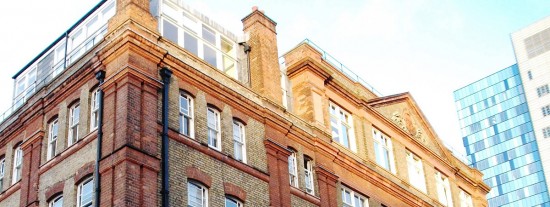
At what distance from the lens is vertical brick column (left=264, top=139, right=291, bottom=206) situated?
33.2 meters

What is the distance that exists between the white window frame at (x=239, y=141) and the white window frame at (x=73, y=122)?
6043 millimetres

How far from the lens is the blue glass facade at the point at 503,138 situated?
126m

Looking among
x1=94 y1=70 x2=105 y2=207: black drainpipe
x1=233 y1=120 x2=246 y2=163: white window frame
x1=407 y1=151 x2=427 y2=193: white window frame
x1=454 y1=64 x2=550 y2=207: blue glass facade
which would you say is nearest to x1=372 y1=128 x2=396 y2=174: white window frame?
x1=407 y1=151 x2=427 y2=193: white window frame

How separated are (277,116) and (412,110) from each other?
45.0 feet

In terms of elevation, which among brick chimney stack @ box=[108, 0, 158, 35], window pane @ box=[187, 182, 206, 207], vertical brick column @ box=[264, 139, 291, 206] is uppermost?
brick chimney stack @ box=[108, 0, 158, 35]

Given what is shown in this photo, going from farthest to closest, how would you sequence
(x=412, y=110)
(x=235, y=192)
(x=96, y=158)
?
(x=412, y=110) → (x=235, y=192) → (x=96, y=158)

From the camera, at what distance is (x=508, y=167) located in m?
130

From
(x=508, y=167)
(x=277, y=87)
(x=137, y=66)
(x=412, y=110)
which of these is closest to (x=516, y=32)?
(x=508, y=167)

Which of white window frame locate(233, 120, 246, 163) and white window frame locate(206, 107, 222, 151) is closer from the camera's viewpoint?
white window frame locate(206, 107, 222, 151)

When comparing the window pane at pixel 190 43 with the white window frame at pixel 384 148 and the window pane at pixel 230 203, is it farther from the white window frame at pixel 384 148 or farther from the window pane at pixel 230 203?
the white window frame at pixel 384 148

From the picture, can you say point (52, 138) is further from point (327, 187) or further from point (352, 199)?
point (352, 199)

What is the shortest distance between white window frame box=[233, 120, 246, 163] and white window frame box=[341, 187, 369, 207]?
666cm

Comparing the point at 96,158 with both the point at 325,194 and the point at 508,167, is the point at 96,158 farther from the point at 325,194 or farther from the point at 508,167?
the point at 508,167

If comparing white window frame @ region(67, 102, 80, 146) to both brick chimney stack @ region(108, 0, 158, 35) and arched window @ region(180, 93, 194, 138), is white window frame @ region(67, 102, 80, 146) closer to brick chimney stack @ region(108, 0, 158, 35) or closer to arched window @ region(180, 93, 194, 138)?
brick chimney stack @ region(108, 0, 158, 35)
